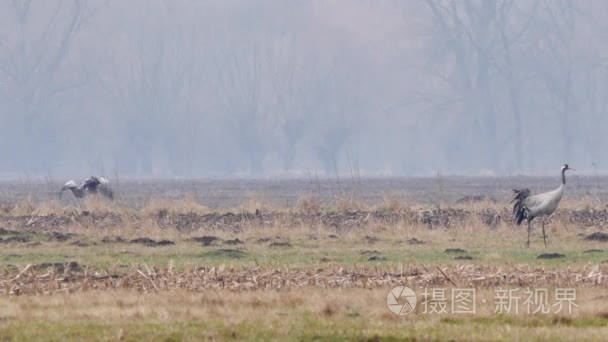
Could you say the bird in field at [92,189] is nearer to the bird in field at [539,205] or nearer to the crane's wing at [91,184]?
the crane's wing at [91,184]

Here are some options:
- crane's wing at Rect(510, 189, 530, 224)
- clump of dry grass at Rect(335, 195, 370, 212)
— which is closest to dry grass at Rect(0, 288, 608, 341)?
crane's wing at Rect(510, 189, 530, 224)

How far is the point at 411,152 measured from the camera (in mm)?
167000

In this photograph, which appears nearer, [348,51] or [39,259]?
[39,259]

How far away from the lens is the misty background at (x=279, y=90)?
5522 inches

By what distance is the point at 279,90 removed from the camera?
501 feet

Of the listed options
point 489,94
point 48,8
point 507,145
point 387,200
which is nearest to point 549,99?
point 507,145

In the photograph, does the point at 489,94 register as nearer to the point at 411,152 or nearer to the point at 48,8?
the point at 411,152

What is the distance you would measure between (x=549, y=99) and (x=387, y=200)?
366 ft

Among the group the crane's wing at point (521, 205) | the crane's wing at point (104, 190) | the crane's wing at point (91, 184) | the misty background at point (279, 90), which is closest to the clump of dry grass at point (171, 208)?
the crane's wing at point (104, 190)
